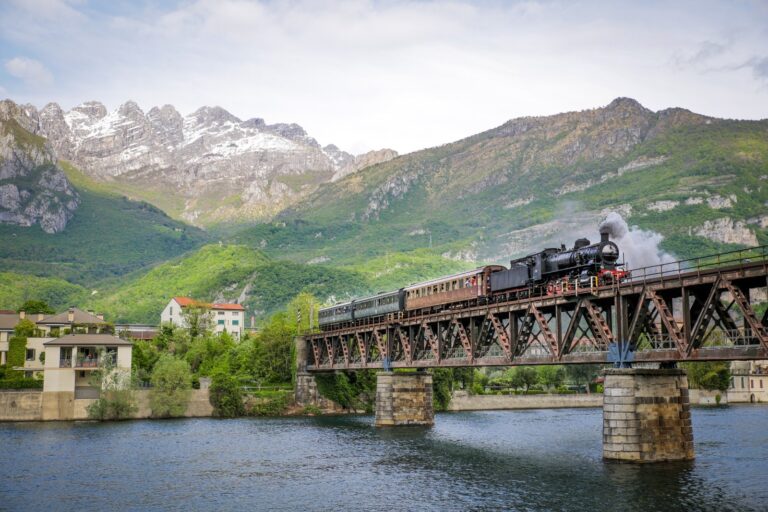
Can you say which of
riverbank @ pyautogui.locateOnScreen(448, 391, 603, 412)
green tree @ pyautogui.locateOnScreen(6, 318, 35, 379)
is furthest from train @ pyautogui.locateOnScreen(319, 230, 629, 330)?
green tree @ pyautogui.locateOnScreen(6, 318, 35, 379)

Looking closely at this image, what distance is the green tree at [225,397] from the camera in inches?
3898

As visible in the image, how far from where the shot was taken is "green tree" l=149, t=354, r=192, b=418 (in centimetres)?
9400

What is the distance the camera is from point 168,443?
69938 mm

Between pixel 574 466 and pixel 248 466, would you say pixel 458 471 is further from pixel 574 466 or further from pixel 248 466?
pixel 248 466

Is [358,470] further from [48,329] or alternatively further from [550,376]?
[550,376]

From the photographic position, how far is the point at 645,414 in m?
47.1

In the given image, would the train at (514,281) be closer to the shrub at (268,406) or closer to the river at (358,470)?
the river at (358,470)

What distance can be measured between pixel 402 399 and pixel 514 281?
Answer: 2395 cm

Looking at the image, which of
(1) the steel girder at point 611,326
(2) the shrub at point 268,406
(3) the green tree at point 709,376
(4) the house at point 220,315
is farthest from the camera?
(4) the house at point 220,315

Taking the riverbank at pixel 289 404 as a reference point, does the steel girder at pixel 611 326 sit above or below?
above

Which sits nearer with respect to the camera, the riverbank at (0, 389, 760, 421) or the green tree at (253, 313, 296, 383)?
the riverbank at (0, 389, 760, 421)

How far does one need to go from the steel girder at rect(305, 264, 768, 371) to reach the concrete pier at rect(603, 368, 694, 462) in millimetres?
1767

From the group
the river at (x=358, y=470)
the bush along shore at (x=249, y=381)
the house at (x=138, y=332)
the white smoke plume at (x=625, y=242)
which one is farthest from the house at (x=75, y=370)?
the white smoke plume at (x=625, y=242)

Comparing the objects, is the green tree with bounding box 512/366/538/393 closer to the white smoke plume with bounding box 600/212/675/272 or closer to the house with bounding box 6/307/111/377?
the white smoke plume with bounding box 600/212/675/272
